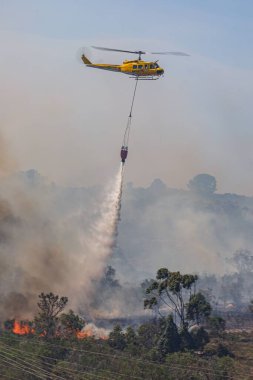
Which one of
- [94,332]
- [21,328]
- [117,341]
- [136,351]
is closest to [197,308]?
[117,341]

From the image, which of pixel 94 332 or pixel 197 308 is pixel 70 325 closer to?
pixel 94 332

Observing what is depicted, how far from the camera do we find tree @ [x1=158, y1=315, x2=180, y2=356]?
136500mm

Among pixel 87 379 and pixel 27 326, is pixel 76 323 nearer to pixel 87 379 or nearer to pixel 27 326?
pixel 27 326

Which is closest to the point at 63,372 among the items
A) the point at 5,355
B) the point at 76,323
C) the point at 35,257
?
the point at 5,355

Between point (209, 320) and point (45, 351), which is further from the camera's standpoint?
point (209, 320)

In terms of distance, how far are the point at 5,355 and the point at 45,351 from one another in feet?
28.8

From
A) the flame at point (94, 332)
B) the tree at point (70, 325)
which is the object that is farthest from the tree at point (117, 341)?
the flame at point (94, 332)

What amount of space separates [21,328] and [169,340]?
4268 centimetres

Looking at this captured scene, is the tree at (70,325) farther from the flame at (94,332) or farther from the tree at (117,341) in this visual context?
the tree at (117,341)

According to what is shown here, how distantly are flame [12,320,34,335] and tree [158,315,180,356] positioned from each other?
34330 millimetres

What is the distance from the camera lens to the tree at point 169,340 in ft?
448

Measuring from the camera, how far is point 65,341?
134500mm

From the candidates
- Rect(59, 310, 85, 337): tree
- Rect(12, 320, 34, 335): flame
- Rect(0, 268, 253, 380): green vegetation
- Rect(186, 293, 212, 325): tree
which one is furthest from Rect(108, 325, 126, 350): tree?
Rect(12, 320, 34, 335): flame

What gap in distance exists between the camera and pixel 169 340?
5438 inches
